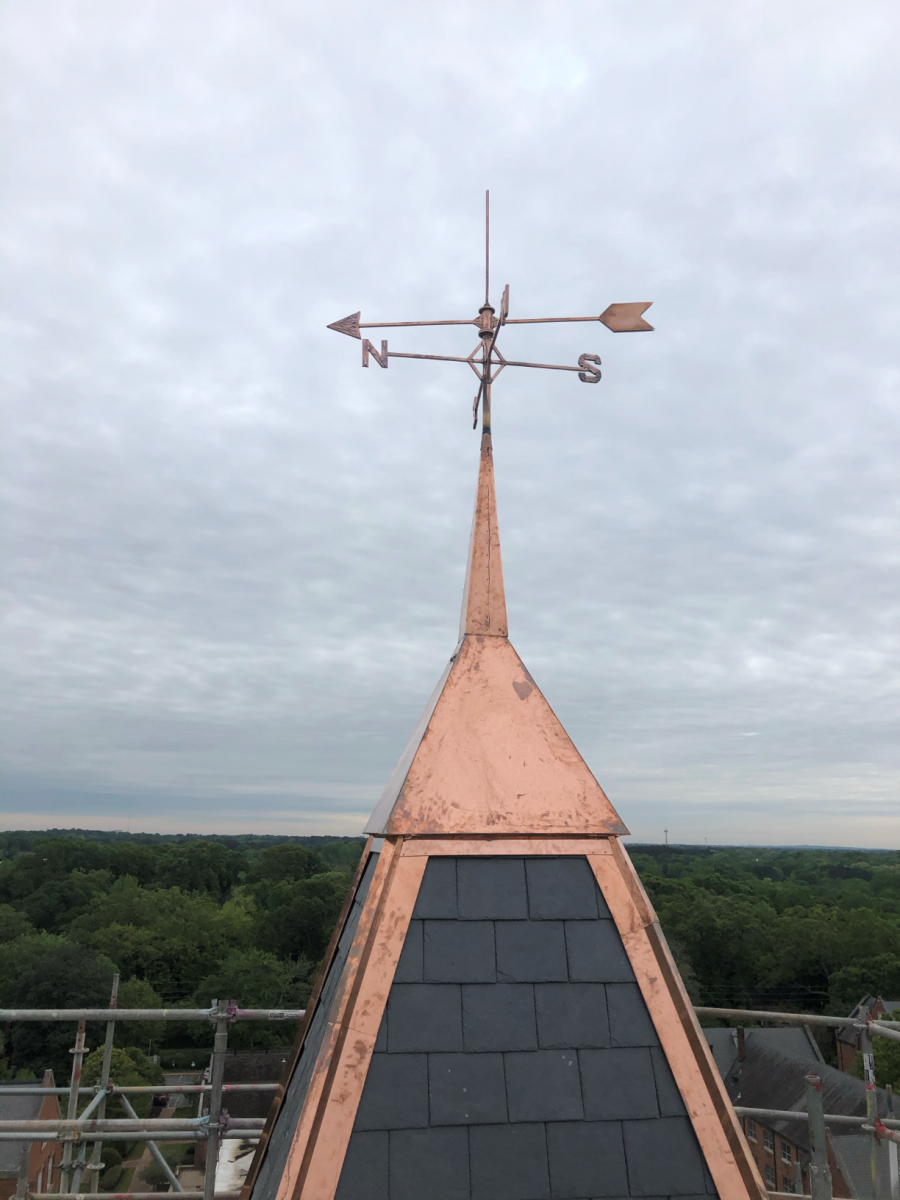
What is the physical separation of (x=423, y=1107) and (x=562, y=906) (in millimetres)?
913

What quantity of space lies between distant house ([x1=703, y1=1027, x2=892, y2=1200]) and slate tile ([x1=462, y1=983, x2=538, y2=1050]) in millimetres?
21590

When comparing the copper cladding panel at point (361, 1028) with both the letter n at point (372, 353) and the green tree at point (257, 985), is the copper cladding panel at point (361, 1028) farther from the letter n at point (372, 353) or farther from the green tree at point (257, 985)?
the green tree at point (257, 985)

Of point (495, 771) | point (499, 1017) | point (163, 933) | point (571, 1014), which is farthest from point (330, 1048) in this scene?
point (163, 933)

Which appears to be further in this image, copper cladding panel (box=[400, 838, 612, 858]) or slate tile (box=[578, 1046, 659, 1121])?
copper cladding panel (box=[400, 838, 612, 858])

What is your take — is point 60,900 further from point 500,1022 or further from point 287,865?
point 500,1022

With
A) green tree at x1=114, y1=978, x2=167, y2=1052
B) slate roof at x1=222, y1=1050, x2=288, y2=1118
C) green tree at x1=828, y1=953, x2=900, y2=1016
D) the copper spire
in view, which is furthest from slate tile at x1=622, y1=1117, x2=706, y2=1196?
green tree at x1=828, y1=953, x2=900, y2=1016

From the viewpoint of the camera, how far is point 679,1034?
2920 millimetres

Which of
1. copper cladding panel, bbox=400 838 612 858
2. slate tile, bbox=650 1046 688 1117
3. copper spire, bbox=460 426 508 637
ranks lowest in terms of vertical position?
slate tile, bbox=650 1046 688 1117

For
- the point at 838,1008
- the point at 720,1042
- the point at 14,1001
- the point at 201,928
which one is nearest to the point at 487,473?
the point at 720,1042

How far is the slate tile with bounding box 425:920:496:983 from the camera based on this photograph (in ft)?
9.58

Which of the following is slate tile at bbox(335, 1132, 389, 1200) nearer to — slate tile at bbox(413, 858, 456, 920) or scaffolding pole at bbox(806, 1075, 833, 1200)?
slate tile at bbox(413, 858, 456, 920)

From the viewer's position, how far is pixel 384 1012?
9.30 ft

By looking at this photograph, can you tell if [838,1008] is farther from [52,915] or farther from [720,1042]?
[52,915]

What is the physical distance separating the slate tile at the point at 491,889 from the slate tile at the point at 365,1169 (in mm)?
830
